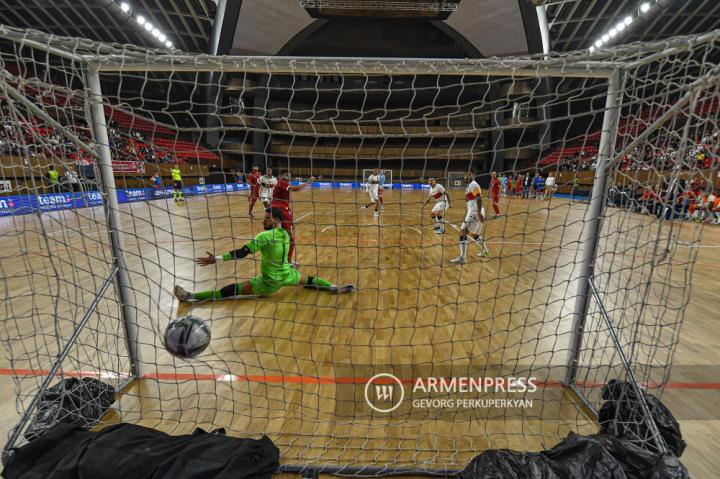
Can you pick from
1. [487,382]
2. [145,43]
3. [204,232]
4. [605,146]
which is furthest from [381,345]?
[145,43]

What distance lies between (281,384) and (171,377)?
100 centimetres

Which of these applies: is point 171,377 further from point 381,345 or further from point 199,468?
point 381,345

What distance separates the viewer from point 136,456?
194cm

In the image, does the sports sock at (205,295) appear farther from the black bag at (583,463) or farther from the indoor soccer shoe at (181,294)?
the black bag at (583,463)

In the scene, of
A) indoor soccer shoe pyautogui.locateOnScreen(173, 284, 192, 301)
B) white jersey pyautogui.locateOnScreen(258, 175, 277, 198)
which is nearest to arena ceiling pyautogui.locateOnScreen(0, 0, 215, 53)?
white jersey pyautogui.locateOnScreen(258, 175, 277, 198)

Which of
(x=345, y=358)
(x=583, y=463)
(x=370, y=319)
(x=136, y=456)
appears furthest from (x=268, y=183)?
(x=583, y=463)

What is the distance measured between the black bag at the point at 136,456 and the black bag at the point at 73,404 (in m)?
0.28

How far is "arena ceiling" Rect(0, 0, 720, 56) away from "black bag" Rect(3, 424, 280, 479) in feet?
77.6

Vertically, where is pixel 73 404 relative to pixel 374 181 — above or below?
below

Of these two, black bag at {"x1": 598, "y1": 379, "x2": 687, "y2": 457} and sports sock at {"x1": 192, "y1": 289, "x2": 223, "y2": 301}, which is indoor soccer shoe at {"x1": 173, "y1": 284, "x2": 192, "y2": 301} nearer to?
sports sock at {"x1": 192, "y1": 289, "x2": 223, "y2": 301}

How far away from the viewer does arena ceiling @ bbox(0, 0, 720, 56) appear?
20.3 meters

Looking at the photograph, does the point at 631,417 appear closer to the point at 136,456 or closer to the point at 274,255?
the point at 136,456

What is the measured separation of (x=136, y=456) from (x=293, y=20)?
2946 cm

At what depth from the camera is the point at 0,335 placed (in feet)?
11.5
